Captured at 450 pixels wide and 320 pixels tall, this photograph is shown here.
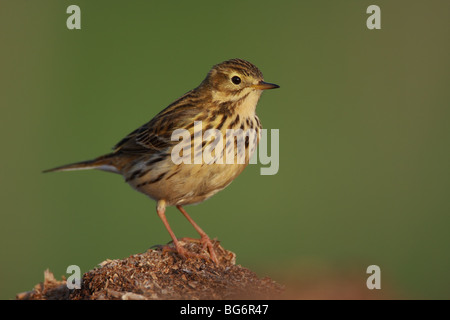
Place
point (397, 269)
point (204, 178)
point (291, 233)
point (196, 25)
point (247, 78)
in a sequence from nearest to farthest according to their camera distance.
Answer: point (204, 178) → point (247, 78) → point (397, 269) → point (291, 233) → point (196, 25)

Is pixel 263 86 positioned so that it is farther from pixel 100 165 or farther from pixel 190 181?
pixel 100 165

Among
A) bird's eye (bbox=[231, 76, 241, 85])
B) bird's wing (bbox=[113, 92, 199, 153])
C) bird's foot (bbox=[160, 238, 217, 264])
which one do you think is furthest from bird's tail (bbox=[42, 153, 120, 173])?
bird's foot (bbox=[160, 238, 217, 264])

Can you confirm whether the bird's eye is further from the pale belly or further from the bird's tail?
the bird's tail

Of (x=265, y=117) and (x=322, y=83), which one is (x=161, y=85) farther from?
(x=322, y=83)

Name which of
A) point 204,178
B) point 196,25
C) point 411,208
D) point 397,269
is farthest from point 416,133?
point 204,178

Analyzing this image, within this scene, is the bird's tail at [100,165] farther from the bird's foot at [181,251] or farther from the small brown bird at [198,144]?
the bird's foot at [181,251]

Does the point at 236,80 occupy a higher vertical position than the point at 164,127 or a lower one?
higher


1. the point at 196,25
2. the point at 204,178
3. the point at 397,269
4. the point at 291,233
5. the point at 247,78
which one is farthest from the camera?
the point at 196,25

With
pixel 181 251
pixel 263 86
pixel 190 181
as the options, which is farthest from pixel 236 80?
pixel 181 251

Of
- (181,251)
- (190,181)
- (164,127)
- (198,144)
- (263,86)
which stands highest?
(263,86)
